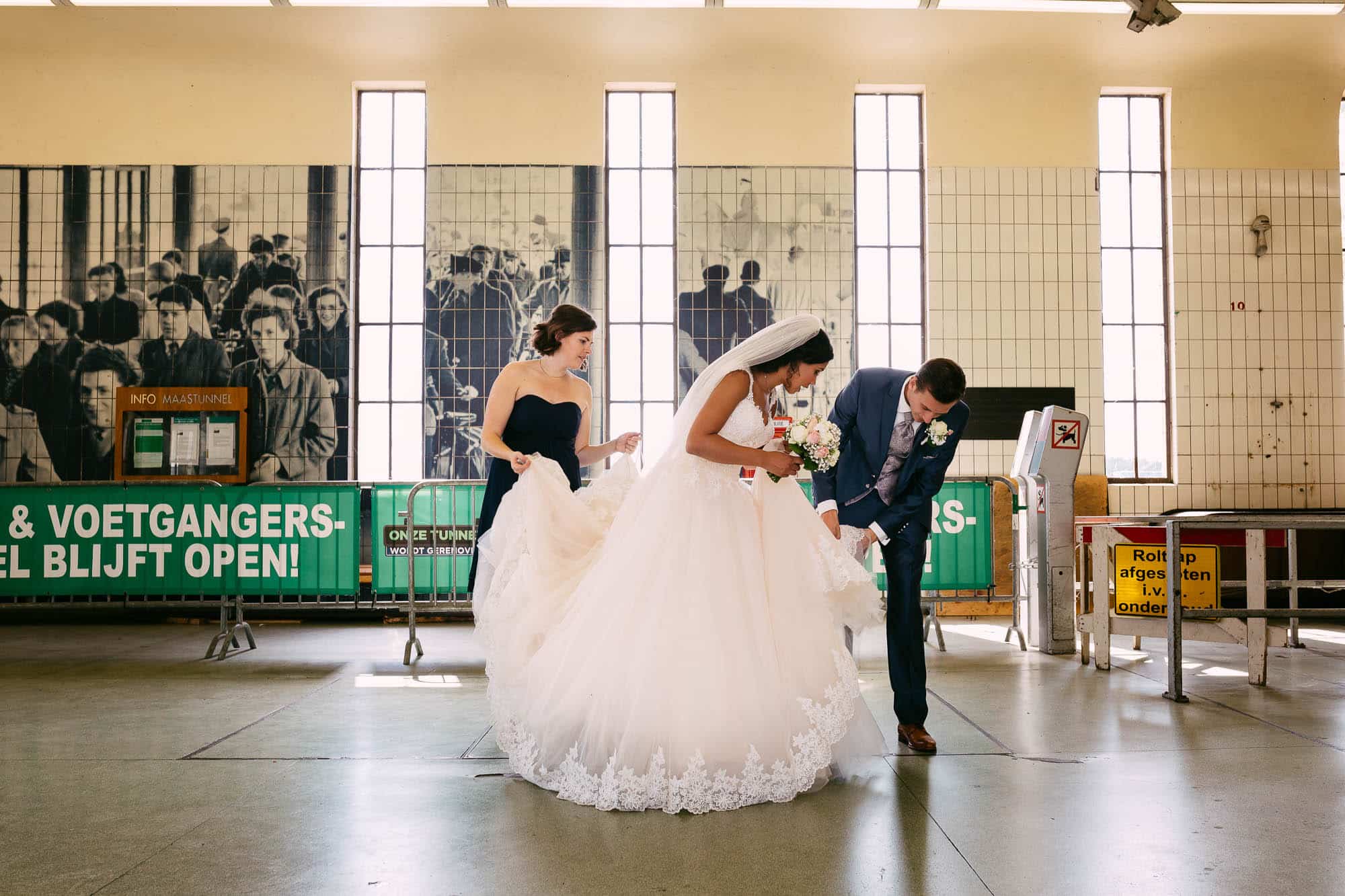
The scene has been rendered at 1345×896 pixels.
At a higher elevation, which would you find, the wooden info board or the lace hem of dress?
the wooden info board

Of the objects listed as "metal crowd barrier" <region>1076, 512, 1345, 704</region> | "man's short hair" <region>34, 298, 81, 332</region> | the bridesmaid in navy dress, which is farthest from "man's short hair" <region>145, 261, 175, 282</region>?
"metal crowd barrier" <region>1076, 512, 1345, 704</region>

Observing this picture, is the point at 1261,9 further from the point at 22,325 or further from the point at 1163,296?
the point at 22,325

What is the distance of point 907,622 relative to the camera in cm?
419

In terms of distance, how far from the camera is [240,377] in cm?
1004

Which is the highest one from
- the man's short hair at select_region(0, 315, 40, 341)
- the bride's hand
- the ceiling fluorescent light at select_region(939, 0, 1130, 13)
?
the ceiling fluorescent light at select_region(939, 0, 1130, 13)

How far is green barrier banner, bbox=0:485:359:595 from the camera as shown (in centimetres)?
737

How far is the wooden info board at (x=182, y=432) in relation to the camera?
32.4 ft

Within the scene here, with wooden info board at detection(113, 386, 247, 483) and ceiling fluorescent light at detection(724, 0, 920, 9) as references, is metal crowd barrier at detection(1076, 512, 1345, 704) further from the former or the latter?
wooden info board at detection(113, 386, 247, 483)

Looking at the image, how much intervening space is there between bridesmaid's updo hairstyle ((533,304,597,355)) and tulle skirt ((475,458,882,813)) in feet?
4.52

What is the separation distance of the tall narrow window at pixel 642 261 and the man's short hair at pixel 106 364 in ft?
16.9

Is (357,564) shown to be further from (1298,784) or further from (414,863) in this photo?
(1298,784)

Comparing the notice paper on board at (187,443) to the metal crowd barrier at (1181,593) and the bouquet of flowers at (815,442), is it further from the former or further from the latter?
the metal crowd barrier at (1181,593)

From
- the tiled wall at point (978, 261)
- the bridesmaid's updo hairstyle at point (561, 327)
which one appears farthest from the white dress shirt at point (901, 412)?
the tiled wall at point (978, 261)

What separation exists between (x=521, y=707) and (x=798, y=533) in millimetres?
1334
